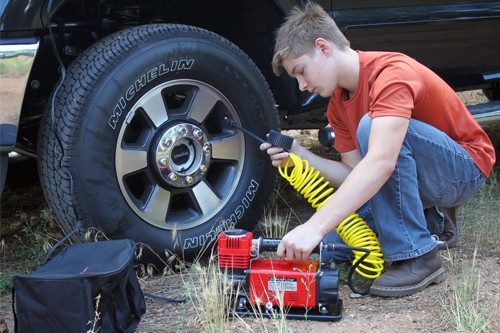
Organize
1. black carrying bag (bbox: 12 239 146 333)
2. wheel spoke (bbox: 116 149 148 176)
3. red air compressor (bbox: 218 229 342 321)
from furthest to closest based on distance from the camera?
wheel spoke (bbox: 116 149 148 176), red air compressor (bbox: 218 229 342 321), black carrying bag (bbox: 12 239 146 333)

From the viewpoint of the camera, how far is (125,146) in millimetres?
3182

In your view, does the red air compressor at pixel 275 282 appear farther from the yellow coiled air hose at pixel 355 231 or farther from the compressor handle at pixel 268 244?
the yellow coiled air hose at pixel 355 231

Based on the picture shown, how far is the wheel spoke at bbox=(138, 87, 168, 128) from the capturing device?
3.21 metres

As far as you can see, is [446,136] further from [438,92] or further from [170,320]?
[170,320]

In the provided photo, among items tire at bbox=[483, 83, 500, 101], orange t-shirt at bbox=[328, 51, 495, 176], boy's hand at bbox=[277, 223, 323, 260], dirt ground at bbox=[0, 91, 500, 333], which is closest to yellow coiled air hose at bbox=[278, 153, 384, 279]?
dirt ground at bbox=[0, 91, 500, 333]

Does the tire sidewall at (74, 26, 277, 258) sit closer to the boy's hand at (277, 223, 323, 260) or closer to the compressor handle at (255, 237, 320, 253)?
the compressor handle at (255, 237, 320, 253)

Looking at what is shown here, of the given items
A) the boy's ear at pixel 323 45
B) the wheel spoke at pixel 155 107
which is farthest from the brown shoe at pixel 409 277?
the wheel spoke at pixel 155 107

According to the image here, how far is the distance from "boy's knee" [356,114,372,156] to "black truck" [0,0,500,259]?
63cm

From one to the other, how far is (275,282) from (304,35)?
946 mm

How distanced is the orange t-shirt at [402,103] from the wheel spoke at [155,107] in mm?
731

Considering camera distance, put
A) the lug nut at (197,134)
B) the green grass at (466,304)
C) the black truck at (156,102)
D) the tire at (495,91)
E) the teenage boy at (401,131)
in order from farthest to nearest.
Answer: the tire at (495,91)
the lug nut at (197,134)
the black truck at (156,102)
the teenage boy at (401,131)
the green grass at (466,304)

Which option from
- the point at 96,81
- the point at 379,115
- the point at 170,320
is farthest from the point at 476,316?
the point at 96,81

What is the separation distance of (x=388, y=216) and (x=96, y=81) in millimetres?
1283

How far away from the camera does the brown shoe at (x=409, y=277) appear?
2.94m
